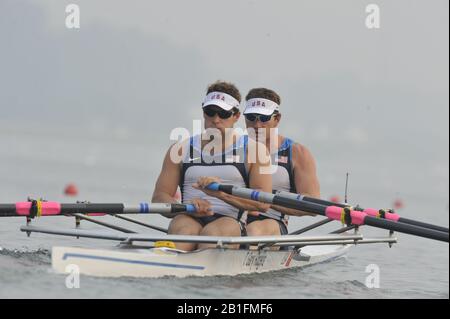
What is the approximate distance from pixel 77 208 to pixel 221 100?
7.22 ft

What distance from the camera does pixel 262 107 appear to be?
40.9ft

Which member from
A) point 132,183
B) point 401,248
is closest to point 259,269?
point 401,248

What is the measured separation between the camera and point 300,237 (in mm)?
10930

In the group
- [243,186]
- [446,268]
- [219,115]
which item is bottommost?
[446,268]

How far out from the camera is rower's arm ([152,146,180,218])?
11.4m

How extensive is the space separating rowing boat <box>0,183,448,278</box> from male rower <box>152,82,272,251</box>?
0.20 m

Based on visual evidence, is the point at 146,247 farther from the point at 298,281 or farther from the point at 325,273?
the point at 325,273

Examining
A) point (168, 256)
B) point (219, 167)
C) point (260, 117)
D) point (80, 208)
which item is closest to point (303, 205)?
point (219, 167)

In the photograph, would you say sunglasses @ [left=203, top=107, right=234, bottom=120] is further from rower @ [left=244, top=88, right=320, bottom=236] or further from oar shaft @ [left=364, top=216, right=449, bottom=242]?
oar shaft @ [left=364, top=216, right=449, bottom=242]

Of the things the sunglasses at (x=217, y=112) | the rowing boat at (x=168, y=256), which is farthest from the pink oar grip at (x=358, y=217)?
the sunglasses at (x=217, y=112)

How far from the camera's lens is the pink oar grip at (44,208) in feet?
35.4

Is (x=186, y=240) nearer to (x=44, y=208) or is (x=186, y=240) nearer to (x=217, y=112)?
(x=217, y=112)

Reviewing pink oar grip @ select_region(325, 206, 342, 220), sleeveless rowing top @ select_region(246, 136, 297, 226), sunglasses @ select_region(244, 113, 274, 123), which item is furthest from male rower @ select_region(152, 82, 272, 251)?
sleeveless rowing top @ select_region(246, 136, 297, 226)
